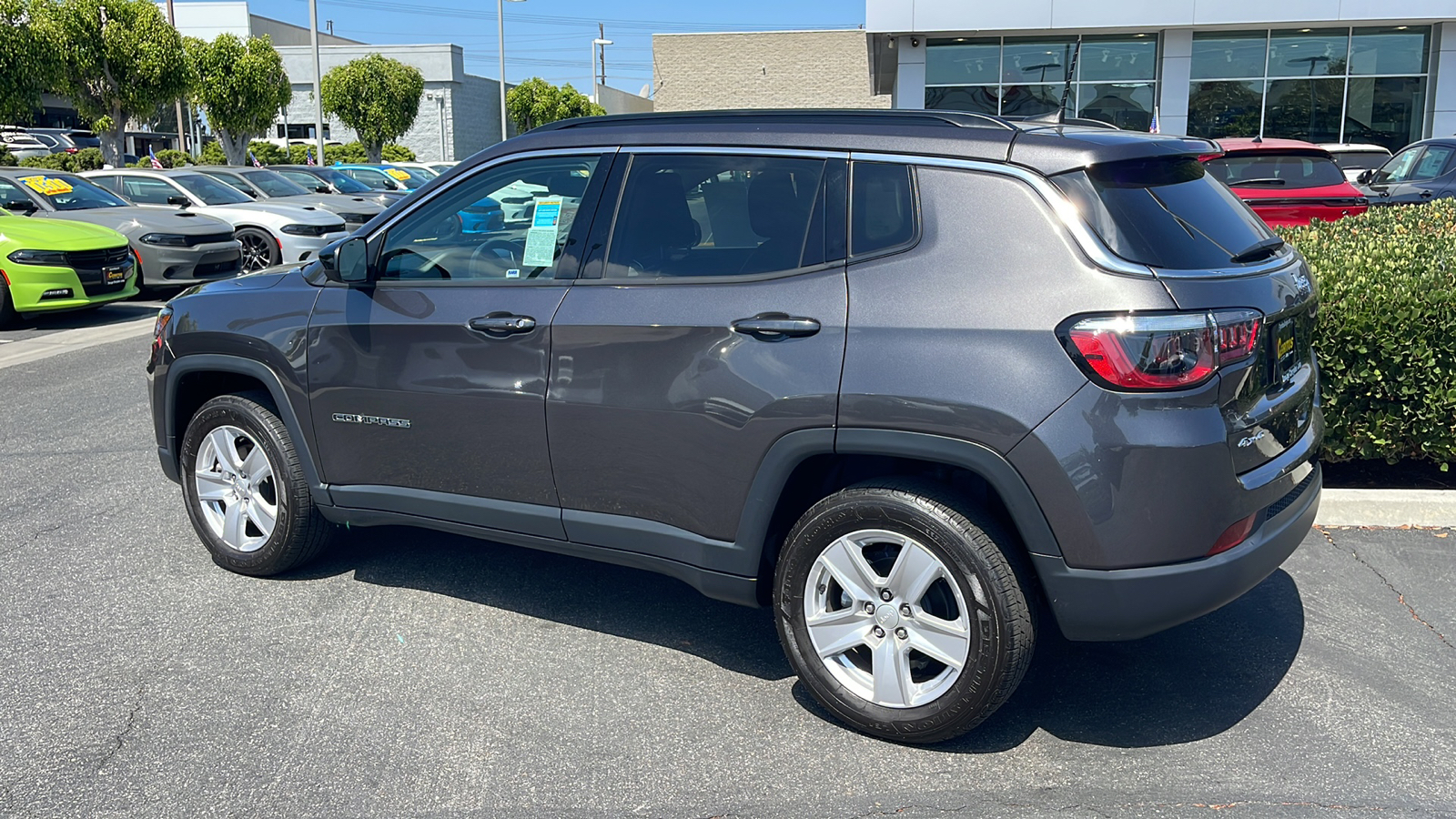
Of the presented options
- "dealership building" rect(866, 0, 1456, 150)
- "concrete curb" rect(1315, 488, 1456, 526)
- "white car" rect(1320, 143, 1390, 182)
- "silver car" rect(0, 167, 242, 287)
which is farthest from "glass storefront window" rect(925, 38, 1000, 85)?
"concrete curb" rect(1315, 488, 1456, 526)

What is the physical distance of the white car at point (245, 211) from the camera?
1523 centimetres

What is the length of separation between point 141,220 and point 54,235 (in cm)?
223

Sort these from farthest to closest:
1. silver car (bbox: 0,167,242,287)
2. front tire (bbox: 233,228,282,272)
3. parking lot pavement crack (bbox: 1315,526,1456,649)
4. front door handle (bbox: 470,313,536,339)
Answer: front tire (bbox: 233,228,282,272) → silver car (bbox: 0,167,242,287) → parking lot pavement crack (bbox: 1315,526,1456,649) → front door handle (bbox: 470,313,536,339)

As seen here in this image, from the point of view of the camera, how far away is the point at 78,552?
522 centimetres

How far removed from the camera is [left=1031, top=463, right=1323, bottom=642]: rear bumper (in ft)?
10.5

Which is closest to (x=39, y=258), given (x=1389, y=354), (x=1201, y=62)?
(x=1389, y=354)

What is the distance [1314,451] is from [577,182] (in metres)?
2.58

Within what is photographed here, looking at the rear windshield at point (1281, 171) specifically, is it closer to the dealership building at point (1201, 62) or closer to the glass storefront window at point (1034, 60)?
the dealership building at point (1201, 62)

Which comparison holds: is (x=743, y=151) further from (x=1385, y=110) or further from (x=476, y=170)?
(x=1385, y=110)

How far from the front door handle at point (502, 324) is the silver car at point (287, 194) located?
43.7 ft

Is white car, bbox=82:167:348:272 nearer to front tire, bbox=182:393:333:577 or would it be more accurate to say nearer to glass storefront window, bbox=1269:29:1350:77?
front tire, bbox=182:393:333:577

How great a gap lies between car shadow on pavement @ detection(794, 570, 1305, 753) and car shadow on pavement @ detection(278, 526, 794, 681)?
18.0 inches

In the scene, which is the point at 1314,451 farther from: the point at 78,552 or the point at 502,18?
the point at 502,18

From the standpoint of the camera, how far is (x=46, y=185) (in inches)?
571
